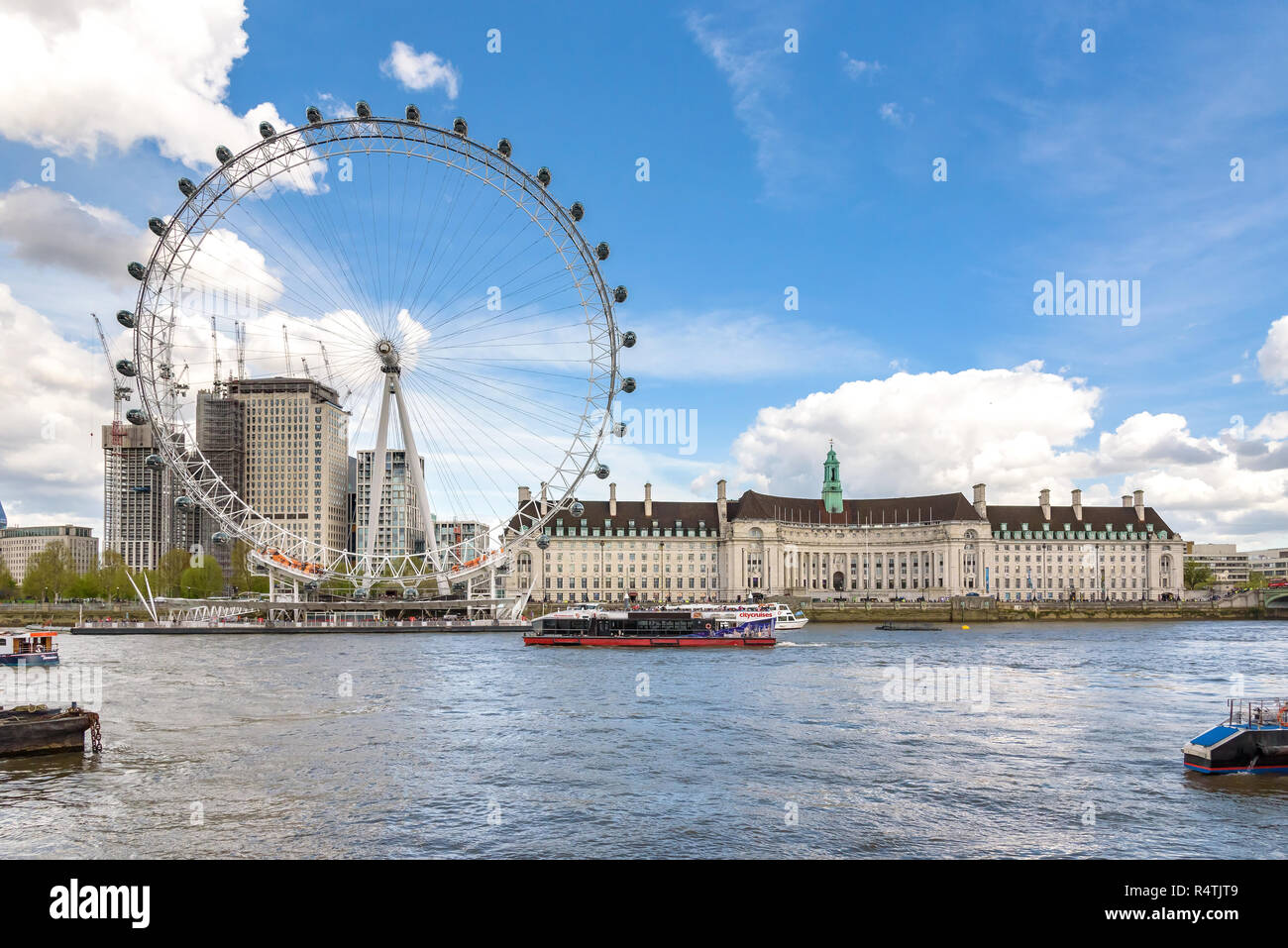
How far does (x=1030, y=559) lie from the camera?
170250 mm

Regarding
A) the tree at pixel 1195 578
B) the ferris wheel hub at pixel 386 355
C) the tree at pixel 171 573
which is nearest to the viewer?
the ferris wheel hub at pixel 386 355

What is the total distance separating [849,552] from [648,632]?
3887 inches

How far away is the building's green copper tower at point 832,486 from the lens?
178875mm

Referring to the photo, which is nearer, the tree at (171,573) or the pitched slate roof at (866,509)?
the tree at (171,573)

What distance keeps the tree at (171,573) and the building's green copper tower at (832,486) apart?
11140 centimetres

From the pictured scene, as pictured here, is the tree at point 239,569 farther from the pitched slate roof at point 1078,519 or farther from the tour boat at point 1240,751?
the tour boat at point 1240,751

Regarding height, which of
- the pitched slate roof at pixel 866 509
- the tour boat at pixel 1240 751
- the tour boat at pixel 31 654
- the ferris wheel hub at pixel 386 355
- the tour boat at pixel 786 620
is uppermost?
the ferris wheel hub at pixel 386 355

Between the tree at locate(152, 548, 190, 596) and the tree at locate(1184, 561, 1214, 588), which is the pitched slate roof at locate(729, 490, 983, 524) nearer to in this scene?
the tree at locate(1184, 561, 1214, 588)

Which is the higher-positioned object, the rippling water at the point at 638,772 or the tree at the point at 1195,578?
the rippling water at the point at 638,772

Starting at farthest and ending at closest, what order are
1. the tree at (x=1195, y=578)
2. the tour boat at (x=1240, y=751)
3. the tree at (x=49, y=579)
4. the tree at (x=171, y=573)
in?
the tree at (x=1195, y=578)
the tree at (x=49, y=579)
the tree at (x=171, y=573)
the tour boat at (x=1240, y=751)

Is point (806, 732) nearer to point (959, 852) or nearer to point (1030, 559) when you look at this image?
point (959, 852)

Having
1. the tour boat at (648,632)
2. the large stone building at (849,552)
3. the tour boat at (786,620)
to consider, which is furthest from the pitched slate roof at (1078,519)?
the tour boat at (648,632)
